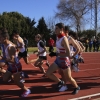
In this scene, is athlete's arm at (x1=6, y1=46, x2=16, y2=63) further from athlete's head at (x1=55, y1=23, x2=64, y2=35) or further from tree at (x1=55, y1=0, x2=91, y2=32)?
tree at (x1=55, y1=0, x2=91, y2=32)

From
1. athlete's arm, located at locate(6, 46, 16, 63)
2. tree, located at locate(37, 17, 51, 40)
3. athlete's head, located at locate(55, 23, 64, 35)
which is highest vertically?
tree, located at locate(37, 17, 51, 40)

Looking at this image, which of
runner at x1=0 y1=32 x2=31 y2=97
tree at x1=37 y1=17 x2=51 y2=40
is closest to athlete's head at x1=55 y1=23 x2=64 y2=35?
runner at x1=0 y1=32 x2=31 y2=97

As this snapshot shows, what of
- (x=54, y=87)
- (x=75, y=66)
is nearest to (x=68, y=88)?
(x=54, y=87)

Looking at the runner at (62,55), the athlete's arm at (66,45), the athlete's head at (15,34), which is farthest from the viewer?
the athlete's head at (15,34)

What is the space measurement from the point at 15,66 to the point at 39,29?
1939 inches

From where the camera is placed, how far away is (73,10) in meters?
48.8

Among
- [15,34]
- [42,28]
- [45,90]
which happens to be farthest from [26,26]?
[45,90]

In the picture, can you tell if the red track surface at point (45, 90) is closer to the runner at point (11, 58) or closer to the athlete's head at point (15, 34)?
the runner at point (11, 58)

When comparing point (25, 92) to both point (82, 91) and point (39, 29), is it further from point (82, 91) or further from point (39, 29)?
point (39, 29)

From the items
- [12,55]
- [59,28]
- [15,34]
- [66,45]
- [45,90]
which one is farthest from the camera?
[15,34]

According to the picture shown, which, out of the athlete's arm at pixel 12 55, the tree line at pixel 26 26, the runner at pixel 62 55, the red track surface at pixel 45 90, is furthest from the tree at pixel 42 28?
the athlete's arm at pixel 12 55

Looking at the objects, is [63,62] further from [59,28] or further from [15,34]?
[15,34]

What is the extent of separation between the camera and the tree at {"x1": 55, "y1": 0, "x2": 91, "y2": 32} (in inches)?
1895

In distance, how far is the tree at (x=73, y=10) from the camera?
48125 millimetres
